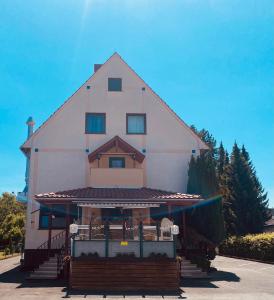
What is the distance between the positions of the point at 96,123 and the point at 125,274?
15.2 meters

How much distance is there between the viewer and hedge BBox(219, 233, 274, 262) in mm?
29844

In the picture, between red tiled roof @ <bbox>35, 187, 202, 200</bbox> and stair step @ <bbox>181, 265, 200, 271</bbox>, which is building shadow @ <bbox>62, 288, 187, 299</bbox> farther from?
red tiled roof @ <bbox>35, 187, 202, 200</bbox>

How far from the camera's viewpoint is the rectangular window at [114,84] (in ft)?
100

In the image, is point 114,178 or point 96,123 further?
point 96,123

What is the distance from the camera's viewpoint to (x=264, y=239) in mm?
31031

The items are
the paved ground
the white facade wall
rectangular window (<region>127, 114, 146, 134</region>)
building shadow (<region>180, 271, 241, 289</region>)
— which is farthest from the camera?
rectangular window (<region>127, 114, 146, 134</region>)

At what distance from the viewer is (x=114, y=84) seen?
30.7m

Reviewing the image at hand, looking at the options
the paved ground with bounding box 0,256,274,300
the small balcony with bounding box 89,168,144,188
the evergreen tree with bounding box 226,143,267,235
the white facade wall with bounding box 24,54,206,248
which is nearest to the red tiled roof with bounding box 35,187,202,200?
the small balcony with bounding box 89,168,144,188

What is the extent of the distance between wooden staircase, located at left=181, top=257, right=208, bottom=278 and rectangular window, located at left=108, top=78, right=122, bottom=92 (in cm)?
1552

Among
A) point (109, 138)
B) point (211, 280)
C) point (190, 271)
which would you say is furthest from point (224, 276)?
point (109, 138)

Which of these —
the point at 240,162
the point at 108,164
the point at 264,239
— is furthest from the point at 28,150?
the point at 240,162

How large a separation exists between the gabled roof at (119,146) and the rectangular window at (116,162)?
0.99 m

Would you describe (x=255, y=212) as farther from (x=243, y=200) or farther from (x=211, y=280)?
(x=211, y=280)

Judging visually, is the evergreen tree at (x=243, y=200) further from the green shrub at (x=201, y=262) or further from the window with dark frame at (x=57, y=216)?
the window with dark frame at (x=57, y=216)
